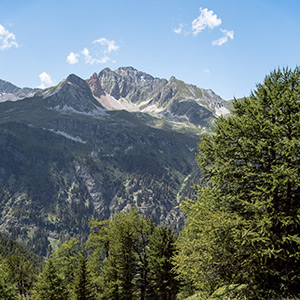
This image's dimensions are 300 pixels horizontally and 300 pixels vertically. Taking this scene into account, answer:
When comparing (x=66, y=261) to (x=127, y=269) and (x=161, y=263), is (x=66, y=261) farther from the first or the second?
(x=161, y=263)

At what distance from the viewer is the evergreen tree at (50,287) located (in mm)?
40406

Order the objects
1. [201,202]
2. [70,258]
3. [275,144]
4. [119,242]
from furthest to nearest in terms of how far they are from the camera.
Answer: [70,258] < [119,242] < [201,202] < [275,144]

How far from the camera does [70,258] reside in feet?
174

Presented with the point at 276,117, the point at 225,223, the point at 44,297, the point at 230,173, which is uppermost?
the point at 276,117

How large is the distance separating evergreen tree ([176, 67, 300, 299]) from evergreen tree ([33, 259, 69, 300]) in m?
32.5

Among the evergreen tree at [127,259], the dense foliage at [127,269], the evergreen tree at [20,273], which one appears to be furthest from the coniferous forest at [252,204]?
the evergreen tree at [20,273]

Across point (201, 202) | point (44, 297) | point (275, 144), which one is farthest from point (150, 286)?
point (275, 144)

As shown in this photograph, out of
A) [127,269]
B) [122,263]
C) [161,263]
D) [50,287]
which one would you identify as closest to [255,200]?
[161,263]

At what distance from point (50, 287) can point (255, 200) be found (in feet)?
127

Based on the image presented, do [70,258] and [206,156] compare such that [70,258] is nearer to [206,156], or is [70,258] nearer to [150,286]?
[150,286]

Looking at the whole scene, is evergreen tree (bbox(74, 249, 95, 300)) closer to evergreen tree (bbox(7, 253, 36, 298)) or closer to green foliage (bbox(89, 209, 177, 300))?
green foliage (bbox(89, 209, 177, 300))

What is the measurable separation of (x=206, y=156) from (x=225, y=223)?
5163mm

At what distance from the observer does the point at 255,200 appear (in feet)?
50.1

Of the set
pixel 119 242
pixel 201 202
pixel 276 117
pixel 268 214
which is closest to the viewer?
pixel 268 214
